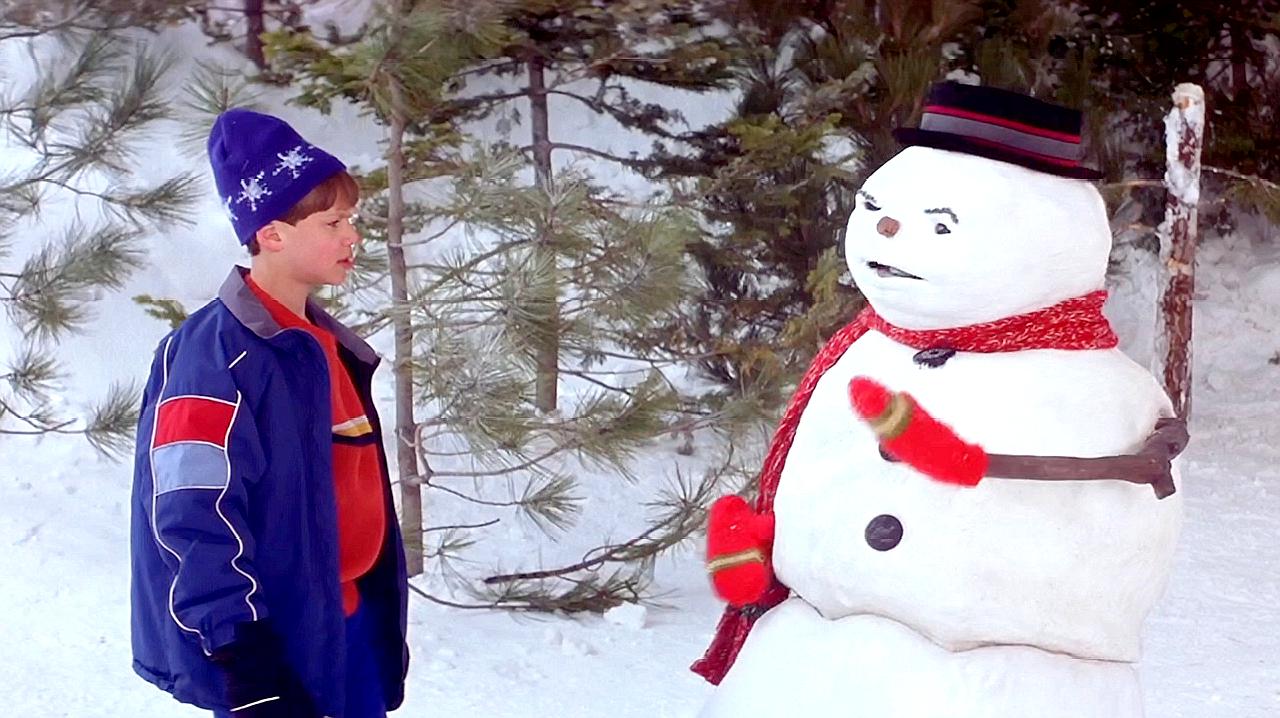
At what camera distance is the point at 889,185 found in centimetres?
204

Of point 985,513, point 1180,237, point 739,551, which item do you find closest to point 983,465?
point 985,513

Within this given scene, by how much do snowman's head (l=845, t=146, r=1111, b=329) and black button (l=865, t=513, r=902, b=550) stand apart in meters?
0.29

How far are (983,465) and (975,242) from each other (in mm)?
306

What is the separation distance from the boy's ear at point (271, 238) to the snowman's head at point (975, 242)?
87 cm

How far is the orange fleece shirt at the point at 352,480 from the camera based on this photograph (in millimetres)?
2201

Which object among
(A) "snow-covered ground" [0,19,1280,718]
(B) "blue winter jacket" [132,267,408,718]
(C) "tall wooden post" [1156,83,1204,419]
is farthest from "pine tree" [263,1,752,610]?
(C) "tall wooden post" [1156,83,1204,419]

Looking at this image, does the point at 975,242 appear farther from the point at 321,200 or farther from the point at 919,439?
the point at 321,200

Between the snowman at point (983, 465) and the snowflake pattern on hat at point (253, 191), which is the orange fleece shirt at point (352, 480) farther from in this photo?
the snowman at point (983, 465)

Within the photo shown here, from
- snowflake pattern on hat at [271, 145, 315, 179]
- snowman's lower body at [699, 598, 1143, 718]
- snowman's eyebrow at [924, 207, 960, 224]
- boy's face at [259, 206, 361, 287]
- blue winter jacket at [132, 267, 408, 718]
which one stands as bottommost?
snowman's lower body at [699, 598, 1143, 718]

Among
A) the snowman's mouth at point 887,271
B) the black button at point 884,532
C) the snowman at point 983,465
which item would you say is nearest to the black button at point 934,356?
the snowman at point 983,465

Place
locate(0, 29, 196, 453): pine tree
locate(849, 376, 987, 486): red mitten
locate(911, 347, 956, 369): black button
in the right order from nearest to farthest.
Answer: locate(849, 376, 987, 486): red mitten → locate(911, 347, 956, 369): black button → locate(0, 29, 196, 453): pine tree

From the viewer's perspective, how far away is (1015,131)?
1989mm

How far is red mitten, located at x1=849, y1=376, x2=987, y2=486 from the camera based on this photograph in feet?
6.20

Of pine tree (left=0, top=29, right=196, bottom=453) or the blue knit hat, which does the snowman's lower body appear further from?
pine tree (left=0, top=29, right=196, bottom=453)
